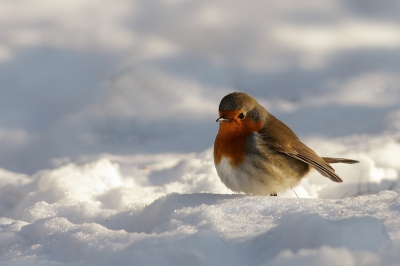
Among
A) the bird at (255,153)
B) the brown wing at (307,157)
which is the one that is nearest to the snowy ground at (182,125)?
the bird at (255,153)

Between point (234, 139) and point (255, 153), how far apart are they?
0.61 ft

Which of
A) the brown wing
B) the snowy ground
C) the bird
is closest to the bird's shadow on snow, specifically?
the snowy ground

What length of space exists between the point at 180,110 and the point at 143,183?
5.64 ft

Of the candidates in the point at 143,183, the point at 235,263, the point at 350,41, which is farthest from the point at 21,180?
the point at 350,41

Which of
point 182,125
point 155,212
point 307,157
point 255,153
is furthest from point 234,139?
point 182,125

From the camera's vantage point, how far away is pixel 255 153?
3.75 meters

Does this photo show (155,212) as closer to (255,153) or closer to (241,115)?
(255,153)

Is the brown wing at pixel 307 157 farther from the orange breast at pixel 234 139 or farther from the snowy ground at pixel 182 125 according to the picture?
the snowy ground at pixel 182 125

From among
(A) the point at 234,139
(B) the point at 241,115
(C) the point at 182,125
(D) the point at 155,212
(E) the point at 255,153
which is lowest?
(D) the point at 155,212

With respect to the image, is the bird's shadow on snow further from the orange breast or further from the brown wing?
the brown wing

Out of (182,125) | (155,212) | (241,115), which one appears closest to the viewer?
(155,212)

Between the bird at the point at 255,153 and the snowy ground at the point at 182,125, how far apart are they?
20 centimetres

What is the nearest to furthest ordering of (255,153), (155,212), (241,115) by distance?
1. (155,212)
2. (255,153)
3. (241,115)

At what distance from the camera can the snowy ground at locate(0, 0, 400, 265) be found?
226 cm
